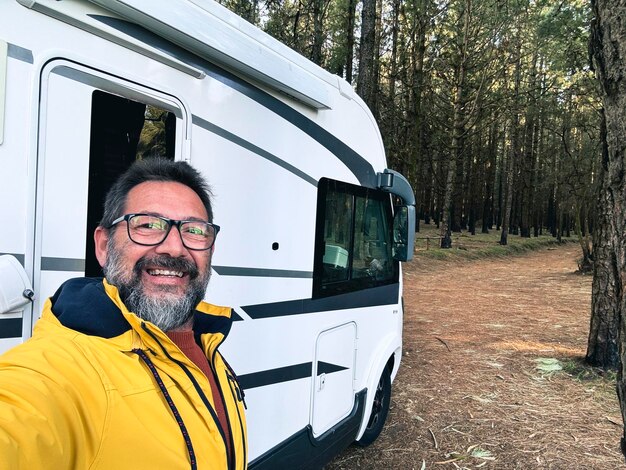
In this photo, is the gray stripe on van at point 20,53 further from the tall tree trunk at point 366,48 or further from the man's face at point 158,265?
the tall tree trunk at point 366,48

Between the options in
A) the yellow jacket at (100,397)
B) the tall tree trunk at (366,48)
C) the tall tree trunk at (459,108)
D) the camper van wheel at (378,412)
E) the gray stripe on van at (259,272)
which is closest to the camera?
the yellow jacket at (100,397)

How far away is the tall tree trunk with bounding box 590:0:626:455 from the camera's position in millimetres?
2162

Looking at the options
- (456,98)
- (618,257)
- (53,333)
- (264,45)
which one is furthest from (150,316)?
(456,98)

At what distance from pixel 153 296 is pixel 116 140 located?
1046 millimetres

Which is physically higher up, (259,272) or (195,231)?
(195,231)

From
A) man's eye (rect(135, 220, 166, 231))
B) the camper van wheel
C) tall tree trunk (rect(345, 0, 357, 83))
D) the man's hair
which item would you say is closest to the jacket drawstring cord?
man's eye (rect(135, 220, 166, 231))

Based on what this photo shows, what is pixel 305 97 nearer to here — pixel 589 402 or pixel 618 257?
pixel 618 257

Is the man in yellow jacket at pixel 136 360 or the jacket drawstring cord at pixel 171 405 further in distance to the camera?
the jacket drawstring cord at pixel 171 405

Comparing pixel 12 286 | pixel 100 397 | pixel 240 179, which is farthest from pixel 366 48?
pixel 100 397

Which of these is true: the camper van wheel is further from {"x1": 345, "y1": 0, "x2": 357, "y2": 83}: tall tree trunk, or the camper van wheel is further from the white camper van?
{"x1": 345, "y1": 0, "x2": 357, "y2": 83}: tall tree trunk

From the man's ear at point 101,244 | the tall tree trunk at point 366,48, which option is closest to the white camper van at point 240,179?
the man's ear at point 101,244

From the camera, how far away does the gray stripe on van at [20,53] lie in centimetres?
151

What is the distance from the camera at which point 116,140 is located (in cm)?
216

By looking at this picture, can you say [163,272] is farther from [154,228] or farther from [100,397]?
[100,397]
